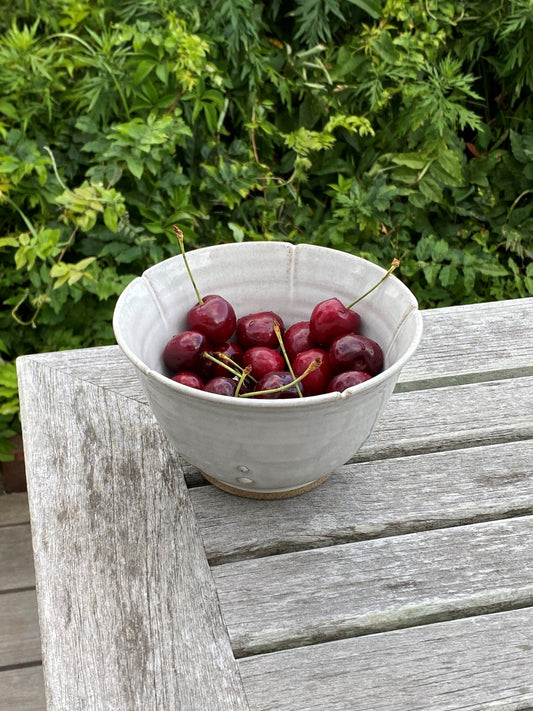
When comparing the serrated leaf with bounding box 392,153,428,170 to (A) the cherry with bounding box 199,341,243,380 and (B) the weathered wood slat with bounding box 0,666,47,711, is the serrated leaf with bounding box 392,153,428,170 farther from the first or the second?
(B) the weathered wood slat with bounding box 0,666,47,711

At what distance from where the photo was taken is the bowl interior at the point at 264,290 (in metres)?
0.81

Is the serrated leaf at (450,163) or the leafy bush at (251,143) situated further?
the serrated leaf at (450,163)

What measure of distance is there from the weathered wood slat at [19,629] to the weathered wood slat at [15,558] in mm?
31

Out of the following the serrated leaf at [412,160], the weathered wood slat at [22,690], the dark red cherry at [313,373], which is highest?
the dark red cherry at [313,373]

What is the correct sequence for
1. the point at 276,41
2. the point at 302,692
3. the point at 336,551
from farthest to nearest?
the point at 276,41, the point at 336,551, the point at 302,692

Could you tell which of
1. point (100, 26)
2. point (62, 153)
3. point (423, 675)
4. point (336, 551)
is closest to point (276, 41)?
point (100, 26)

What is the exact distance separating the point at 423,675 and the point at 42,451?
1.62ft

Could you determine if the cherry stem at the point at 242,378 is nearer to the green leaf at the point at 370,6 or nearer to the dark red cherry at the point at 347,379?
the dark red cherry at the point at 347,379

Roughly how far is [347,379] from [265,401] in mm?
125

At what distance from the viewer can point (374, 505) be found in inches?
32.4

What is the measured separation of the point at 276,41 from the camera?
1921mm

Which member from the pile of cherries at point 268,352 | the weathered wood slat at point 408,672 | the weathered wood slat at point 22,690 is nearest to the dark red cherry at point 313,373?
the pile of cherries at point 268,352

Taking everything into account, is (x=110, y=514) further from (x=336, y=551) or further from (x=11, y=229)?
(x=11, y=229)

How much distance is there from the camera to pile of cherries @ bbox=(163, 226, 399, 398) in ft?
2.52
